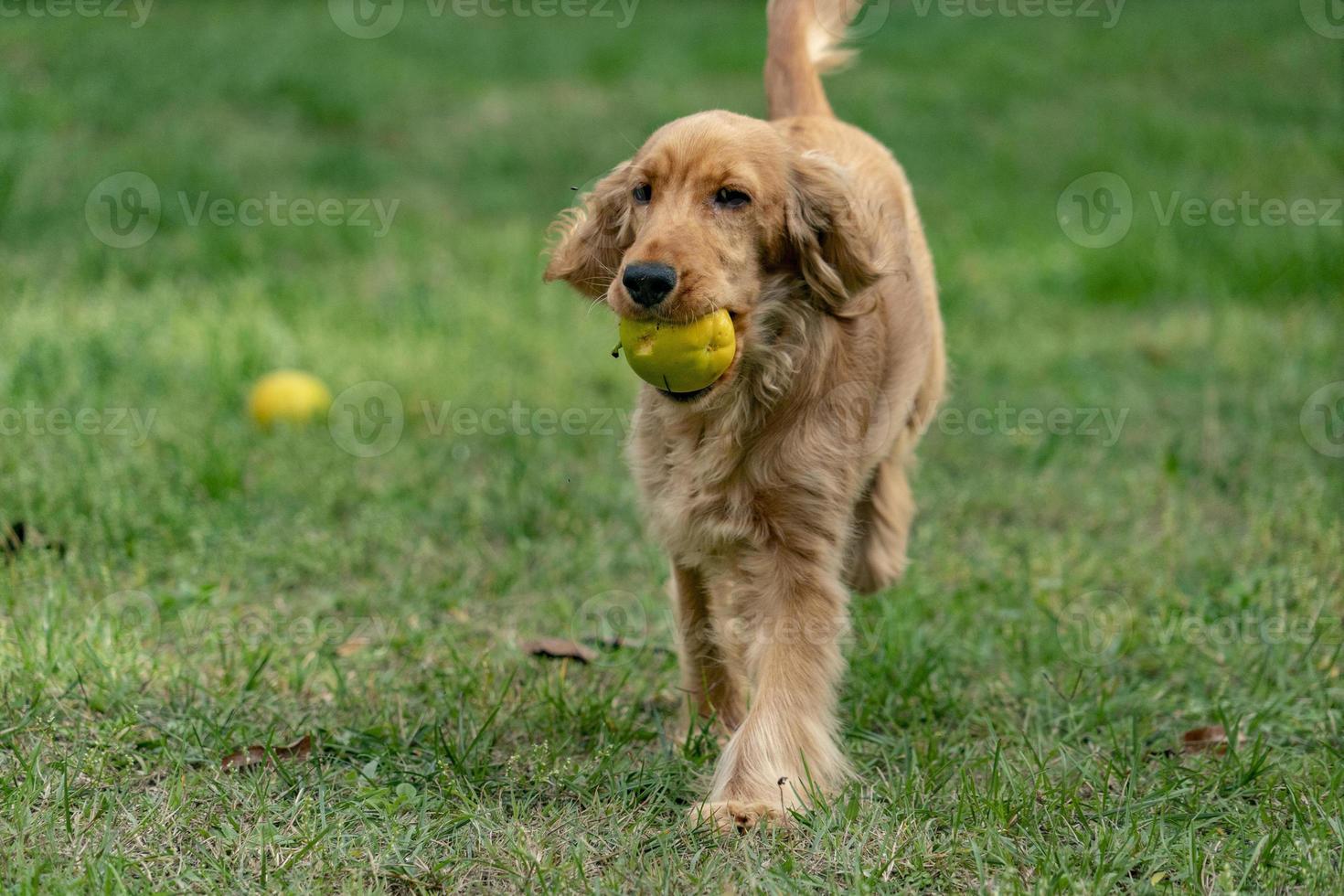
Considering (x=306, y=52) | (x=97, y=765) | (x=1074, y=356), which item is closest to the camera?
(x=97, y=765)

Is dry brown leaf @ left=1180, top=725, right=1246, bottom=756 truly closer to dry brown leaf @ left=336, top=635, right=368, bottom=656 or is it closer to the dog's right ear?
the dog's right ear

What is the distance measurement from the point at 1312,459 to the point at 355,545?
11.2 ft

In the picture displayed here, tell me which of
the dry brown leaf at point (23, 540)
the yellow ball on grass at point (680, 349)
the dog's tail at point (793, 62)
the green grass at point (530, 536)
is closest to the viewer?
the green grass at point (530, 536)

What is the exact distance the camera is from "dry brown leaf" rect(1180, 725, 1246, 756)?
3.09 m

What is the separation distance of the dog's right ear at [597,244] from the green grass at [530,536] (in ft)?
1.62

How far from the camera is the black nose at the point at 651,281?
104 inches

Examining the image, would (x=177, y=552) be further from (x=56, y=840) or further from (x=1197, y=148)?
(x=1197, y=148)

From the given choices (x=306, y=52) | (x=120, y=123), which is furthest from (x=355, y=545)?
(x=306, y=52)

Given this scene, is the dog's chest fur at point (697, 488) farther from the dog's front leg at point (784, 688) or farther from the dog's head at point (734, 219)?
the dog's head at point (734, 219)

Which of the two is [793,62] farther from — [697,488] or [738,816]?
[738,816]

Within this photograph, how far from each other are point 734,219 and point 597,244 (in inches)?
18.5

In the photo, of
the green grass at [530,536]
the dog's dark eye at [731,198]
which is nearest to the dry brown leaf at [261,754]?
the green grass at [530,536]

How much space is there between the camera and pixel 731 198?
293 centimetres

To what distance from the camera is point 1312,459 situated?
16.4 ft
